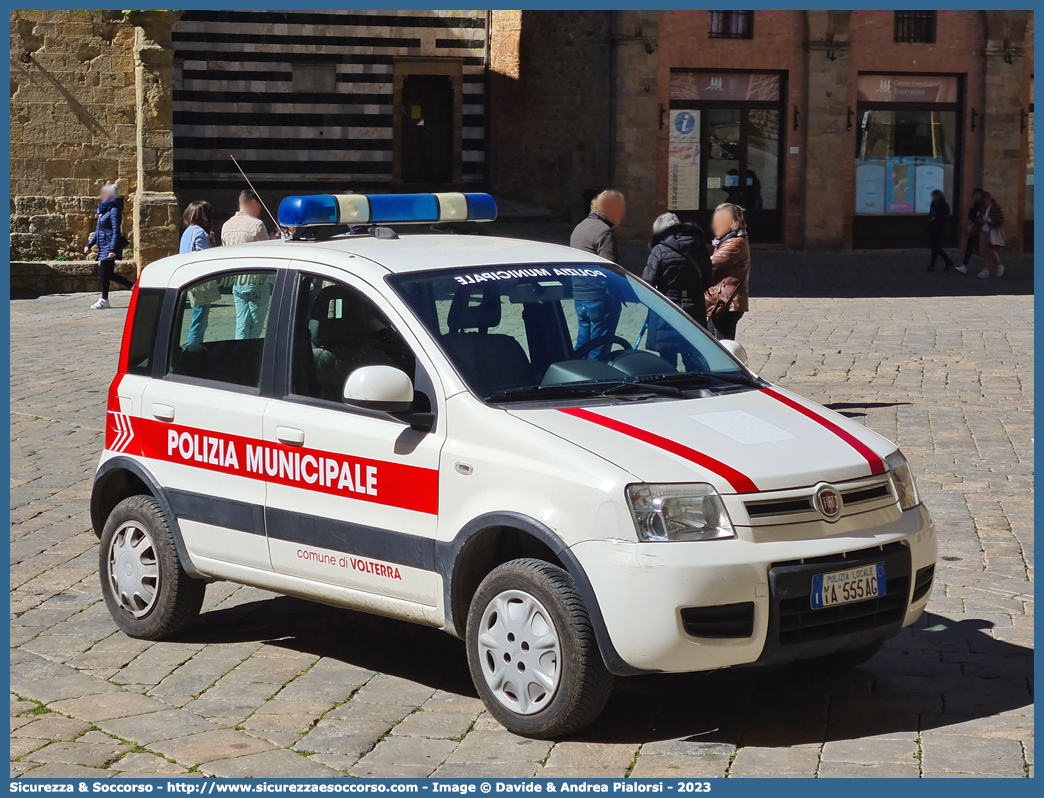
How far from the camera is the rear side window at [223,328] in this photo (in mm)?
6098

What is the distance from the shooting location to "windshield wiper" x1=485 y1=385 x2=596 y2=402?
5.34m

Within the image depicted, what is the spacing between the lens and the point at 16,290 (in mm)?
24250

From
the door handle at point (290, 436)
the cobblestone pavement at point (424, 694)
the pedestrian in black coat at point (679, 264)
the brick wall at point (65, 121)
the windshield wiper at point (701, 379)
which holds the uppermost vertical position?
the brick wall at point (65, 121)

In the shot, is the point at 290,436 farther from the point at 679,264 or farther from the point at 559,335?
the point at 679,264

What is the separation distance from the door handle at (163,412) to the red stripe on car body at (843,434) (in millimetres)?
2494

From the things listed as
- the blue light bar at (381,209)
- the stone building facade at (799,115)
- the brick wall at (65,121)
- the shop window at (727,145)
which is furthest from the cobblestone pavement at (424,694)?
the shop window at (727,145)

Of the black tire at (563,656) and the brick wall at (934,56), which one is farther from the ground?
the brick wall at (934,56)

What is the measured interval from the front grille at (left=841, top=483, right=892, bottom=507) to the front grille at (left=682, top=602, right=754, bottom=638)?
0.57 m

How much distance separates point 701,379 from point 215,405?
6.56 feet

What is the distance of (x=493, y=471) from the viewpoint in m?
5.12

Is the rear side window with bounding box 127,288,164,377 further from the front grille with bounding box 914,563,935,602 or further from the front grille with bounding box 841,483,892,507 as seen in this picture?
the front grille with bounding box 914,563,935,602

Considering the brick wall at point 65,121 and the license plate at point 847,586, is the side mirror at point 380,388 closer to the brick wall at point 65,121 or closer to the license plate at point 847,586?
the license plate at point 847,586

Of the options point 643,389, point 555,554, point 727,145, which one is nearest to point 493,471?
point 555,554
